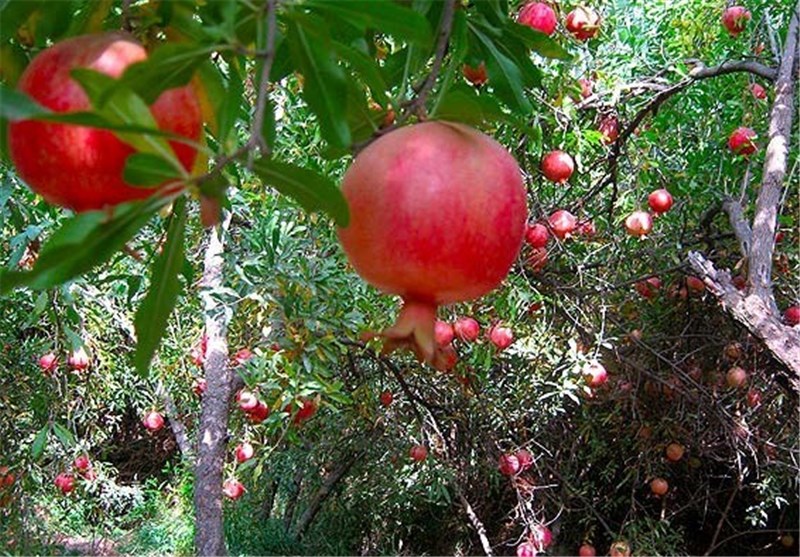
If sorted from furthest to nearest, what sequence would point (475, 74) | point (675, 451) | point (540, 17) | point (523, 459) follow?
point (675, 451) → point (523, 459) → point (540, 17) → point (475, 74)

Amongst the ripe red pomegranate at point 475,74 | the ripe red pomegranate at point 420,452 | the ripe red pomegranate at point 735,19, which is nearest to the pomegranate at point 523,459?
the ripe red pomegranate at point 420,452

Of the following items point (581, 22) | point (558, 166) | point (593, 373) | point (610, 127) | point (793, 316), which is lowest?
point (593, 373)

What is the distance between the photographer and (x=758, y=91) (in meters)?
3.18

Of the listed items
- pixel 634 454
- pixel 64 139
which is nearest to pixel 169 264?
pixel 64 139

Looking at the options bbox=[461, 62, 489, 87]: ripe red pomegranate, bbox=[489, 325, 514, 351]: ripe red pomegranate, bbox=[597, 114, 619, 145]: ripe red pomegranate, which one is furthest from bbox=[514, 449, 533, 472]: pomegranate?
bbox=[461, 62, 489, 87]: ripe red pomegranate

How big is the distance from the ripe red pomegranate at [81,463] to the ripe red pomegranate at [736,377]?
256 centimetres

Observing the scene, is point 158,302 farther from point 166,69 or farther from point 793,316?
point 793,316

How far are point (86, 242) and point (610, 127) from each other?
8.76 ft

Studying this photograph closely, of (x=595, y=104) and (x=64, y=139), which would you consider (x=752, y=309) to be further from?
(x=64, y=139)

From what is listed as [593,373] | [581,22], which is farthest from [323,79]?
[593,373]

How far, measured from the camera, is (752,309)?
2.41 metres

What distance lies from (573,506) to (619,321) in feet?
4.09

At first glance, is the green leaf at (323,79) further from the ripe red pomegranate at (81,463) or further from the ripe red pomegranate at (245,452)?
the ripe red pomegranate at (81,463)

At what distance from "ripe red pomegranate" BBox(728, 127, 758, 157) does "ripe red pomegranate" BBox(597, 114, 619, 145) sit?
0.38 meters
